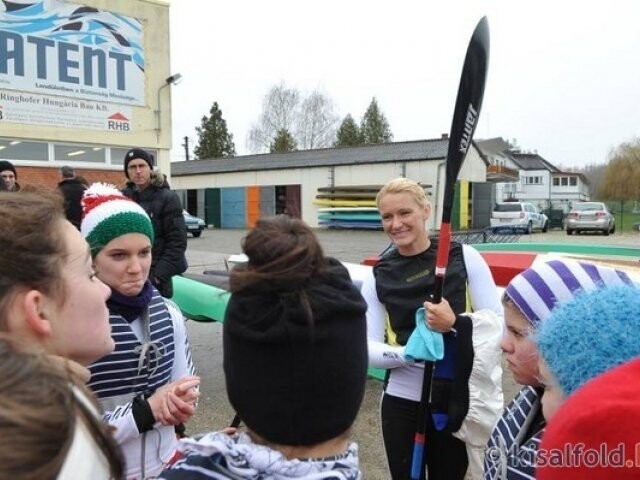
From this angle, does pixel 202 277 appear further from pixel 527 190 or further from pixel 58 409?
pixel 527 190

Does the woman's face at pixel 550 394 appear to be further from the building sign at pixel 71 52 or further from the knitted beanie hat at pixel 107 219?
the building sign at pixel 71 52

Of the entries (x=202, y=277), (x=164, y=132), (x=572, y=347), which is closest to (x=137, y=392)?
(x=572, y=347)

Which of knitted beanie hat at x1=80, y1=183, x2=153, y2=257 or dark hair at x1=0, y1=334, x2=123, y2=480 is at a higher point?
knitted beanie hat at x1=80, y1=183, x2=153, y2=257

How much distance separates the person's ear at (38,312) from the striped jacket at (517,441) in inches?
51.8

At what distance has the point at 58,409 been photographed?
2.45ft

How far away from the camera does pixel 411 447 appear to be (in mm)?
2463

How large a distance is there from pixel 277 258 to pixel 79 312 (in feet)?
1.99

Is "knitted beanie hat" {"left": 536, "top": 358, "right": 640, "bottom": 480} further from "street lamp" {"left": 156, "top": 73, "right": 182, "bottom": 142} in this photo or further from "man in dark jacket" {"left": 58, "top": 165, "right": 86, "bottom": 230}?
"street lamp" {"left": 156, "top": 73, "right": 182, "bottom": 142}

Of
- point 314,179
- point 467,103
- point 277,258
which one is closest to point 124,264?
point 277,258

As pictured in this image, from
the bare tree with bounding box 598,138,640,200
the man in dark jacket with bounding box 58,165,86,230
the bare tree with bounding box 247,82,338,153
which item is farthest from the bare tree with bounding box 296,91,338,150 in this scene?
the man in dark jacket with bounding box 58,165,86,230

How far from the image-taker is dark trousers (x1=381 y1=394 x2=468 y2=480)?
95.7 inches

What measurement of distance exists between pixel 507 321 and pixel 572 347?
1.91 ft

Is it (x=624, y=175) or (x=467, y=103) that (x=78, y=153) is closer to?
(x=467, y=103)

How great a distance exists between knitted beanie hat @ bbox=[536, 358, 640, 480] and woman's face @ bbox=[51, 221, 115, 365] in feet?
3.59
